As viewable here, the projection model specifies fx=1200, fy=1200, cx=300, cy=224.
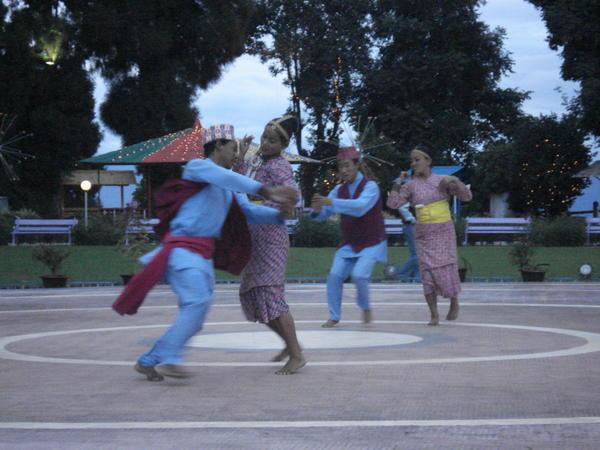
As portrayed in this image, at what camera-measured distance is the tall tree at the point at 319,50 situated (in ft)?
218

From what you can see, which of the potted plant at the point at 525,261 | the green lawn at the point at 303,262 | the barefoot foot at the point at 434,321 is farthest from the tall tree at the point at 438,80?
the barefoot foot at the point at 434,321

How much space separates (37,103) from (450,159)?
79.9 ft

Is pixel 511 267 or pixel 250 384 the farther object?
pixel 511 267

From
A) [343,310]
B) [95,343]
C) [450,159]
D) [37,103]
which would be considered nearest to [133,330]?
[95,343]

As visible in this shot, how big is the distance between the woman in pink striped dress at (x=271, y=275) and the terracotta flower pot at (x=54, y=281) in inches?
533

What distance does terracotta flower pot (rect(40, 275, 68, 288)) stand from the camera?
Answer: 2205cm

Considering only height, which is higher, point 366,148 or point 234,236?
point 366,148

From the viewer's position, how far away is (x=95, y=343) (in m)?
11.2

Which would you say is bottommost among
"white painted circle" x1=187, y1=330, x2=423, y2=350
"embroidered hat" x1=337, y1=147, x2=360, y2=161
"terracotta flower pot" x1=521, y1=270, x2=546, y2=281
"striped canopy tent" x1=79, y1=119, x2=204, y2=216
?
"white painted circle" x1=187, y1=330, x2=423, y2=350

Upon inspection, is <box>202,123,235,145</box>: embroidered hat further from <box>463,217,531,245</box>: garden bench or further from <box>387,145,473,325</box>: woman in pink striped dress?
<box>463,217,531,245</box>: garden bench

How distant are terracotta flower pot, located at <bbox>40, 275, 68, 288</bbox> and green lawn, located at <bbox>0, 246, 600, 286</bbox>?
2.50ft

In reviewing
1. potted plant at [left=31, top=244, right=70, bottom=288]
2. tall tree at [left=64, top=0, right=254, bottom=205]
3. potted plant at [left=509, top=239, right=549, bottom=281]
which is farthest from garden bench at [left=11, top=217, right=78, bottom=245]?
potted plant at [left=509, top=239, right=549, bottom=281]

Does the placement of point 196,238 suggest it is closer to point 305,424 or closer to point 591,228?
point 305,424

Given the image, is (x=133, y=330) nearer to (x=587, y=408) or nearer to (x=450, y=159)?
(x=587, y=408)
